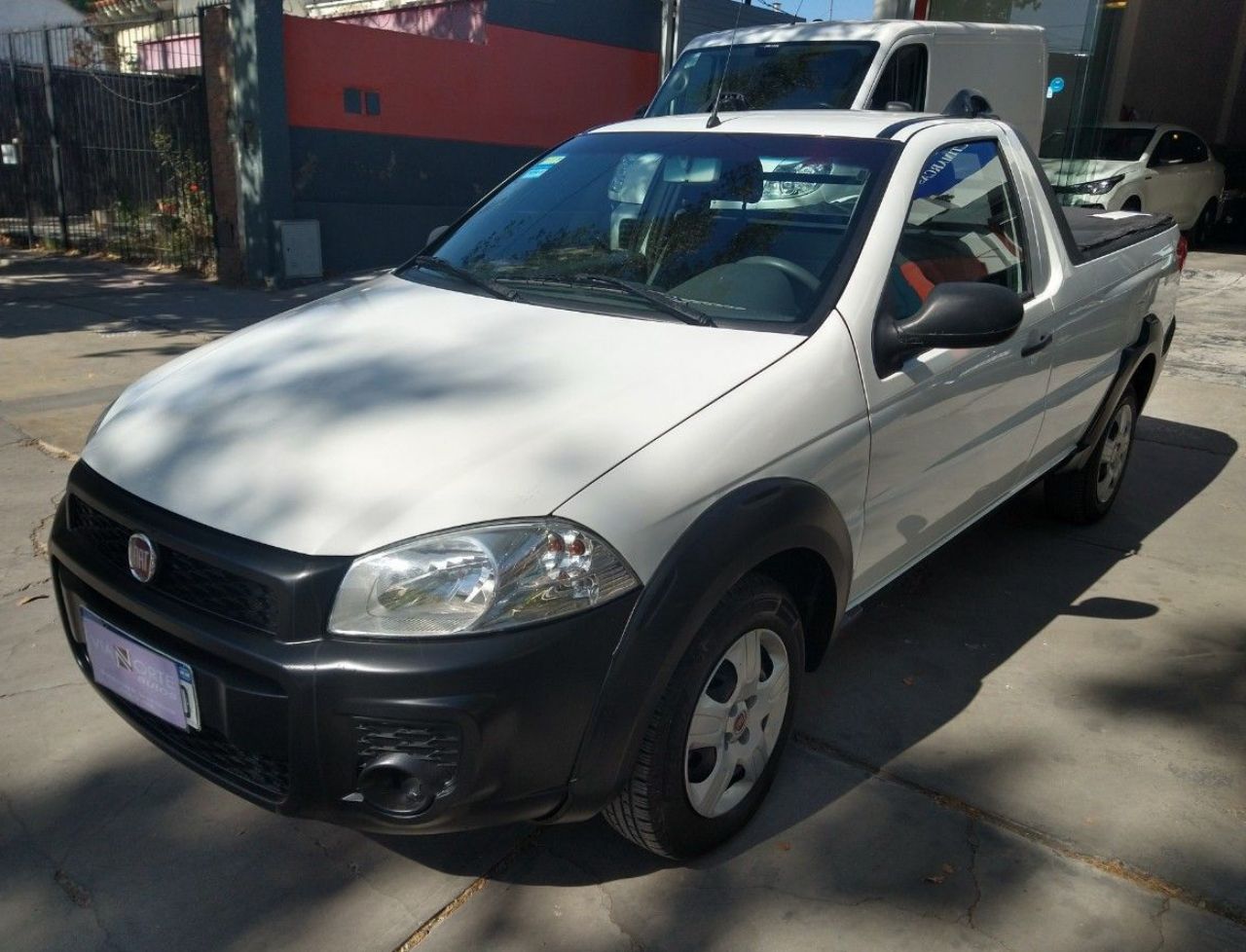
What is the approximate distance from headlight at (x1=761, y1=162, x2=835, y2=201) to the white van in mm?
4776

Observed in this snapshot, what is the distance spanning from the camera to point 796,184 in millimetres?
3338

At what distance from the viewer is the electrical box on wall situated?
1077 centimetres

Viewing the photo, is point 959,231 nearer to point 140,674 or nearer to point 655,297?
point 655,297

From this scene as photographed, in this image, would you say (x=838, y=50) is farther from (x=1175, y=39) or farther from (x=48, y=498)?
(x=1175, y=39)

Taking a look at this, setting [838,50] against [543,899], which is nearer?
[543,899]

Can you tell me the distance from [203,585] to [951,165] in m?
2.61

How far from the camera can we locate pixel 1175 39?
19703 mm

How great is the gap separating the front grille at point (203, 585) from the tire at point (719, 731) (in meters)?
0.86

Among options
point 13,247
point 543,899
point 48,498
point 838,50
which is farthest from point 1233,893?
point 13,247

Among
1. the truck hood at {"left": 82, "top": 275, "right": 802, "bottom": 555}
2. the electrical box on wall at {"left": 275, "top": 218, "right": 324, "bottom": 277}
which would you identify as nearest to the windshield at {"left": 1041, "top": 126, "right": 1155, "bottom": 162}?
the electrical box on wall at {"left": 275, "top": 218, "right": 324, "bottom": 277}

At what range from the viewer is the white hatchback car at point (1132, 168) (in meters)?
13.6

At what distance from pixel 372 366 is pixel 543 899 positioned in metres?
1.36

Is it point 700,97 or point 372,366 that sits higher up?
point 700,97

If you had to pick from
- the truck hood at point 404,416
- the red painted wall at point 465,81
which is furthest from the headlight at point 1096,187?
the truck hood at point 404,416
